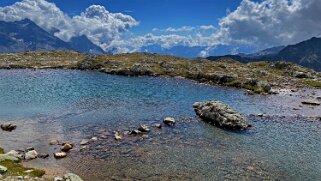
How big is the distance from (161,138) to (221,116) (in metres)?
15.0

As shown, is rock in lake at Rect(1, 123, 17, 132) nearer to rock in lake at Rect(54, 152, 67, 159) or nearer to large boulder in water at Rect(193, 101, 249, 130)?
rock in lake at Rect(54, 152, 67, 159)

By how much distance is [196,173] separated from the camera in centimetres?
→ 4047

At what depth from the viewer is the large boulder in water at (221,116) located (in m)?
61.5

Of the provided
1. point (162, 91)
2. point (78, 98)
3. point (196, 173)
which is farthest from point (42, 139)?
point (162, 91)

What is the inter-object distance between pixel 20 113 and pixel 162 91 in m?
46.5

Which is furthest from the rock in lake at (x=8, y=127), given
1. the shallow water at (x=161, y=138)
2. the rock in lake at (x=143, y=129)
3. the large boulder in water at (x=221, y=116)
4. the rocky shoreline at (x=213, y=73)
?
the rocky shoreline at (x=213, y=73)

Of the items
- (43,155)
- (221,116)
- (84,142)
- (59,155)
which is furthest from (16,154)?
(221,116)

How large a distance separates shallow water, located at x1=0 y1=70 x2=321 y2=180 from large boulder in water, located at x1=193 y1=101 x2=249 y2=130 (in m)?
2.21

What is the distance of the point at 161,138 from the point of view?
178ft

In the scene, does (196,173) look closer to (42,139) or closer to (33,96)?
(42,139)

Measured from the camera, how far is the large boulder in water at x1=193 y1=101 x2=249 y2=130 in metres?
61.5

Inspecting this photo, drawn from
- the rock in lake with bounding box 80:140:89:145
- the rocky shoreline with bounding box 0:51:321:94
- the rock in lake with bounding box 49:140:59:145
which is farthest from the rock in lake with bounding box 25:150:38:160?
the rocky shoreline with bounding box 0:51:321:94

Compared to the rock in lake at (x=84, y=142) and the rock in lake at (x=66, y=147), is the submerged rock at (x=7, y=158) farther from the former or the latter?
the rock in lake at (x=84, y=142)

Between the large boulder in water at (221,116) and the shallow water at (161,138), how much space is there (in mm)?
2207
